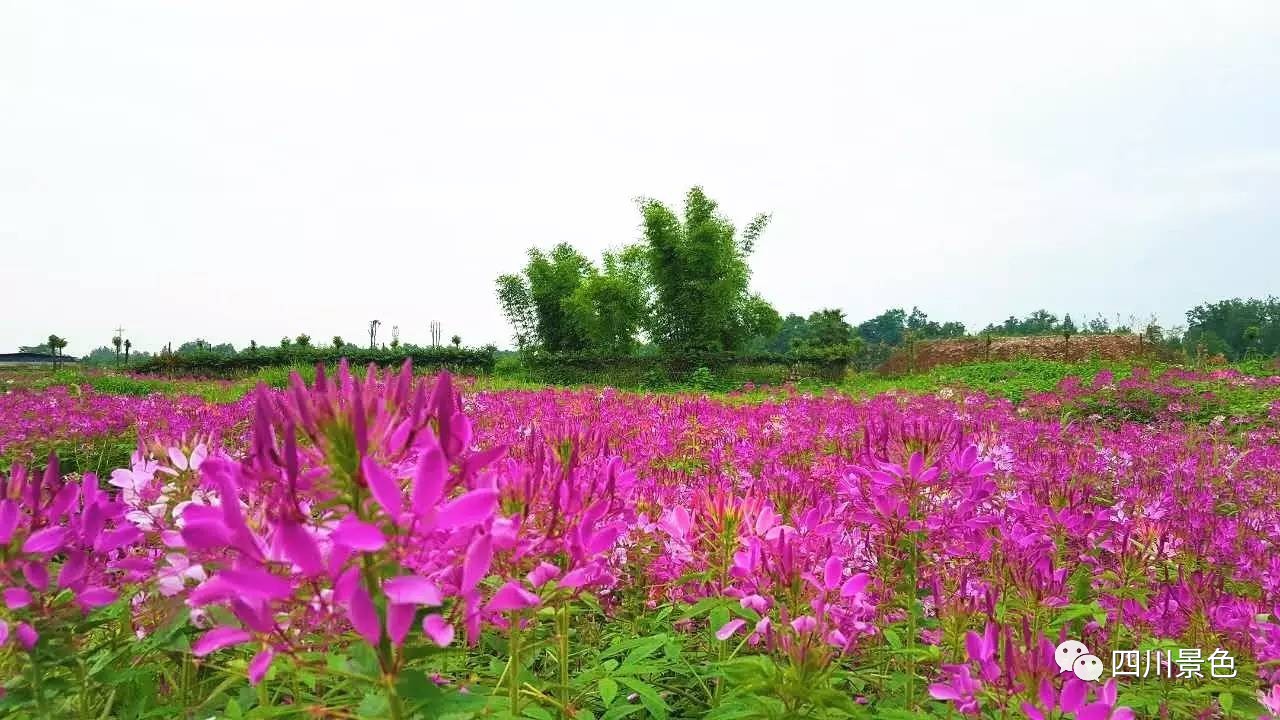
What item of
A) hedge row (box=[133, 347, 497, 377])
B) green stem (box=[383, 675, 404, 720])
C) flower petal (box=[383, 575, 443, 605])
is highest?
hedge row (box=[133, 347, 497, 377])

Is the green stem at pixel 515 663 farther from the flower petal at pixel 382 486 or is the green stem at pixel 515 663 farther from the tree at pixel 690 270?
the tree at pixel 690 270

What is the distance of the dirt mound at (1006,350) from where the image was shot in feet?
84.3

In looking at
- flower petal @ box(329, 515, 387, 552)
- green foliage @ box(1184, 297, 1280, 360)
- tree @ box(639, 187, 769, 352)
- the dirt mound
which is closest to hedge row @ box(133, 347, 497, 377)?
tree @ box(639, 187, 769, 352)

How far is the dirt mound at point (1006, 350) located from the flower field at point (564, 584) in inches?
980

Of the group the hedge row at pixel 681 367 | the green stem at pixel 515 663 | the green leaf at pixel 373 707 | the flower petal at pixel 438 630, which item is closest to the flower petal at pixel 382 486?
the flower petal at pixel 438 630

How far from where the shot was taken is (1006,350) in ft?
92.7

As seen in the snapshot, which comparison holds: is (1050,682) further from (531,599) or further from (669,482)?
(669,482)

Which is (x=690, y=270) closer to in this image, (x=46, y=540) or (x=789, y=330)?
(x=46, y=540)

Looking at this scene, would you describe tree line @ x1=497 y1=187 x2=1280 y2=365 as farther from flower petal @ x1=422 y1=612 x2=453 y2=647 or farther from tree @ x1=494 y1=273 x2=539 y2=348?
flower petal @ x1=422 y1=612 x2=453 y2=647

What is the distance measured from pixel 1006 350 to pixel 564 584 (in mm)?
30997

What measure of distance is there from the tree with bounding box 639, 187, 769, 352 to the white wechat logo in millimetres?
29768

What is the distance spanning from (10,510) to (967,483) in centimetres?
171

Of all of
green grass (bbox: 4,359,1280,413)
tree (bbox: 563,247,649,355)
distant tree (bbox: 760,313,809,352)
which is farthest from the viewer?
distant tree (bbox: 760,313,809,352)

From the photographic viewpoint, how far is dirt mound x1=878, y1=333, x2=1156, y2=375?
84.3 ft
